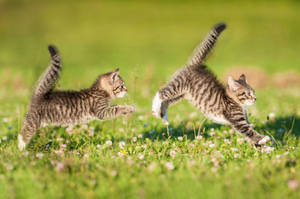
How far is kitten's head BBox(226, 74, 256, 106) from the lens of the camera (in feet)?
21.6

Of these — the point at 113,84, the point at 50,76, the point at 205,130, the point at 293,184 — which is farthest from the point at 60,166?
the point at 205,130

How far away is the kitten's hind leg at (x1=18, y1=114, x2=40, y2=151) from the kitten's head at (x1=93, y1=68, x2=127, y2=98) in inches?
52.4

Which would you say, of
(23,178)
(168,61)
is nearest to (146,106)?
(23,178)

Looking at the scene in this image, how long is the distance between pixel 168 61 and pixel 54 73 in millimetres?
23226

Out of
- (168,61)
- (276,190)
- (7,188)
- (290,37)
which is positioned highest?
(290,37)

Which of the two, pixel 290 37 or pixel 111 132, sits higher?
pixel 290 37

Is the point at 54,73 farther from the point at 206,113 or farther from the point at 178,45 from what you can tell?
the point at 178,45

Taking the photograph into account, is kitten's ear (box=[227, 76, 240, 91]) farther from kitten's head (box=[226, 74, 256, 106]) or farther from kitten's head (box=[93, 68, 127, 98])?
kitten's head (box=[93, 68, 127, 98])

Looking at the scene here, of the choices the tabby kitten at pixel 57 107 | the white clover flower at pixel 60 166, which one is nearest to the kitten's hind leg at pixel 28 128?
the tabby kitten at pixel 57 107

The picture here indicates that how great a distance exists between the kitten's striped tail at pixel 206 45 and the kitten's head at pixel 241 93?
0.76m

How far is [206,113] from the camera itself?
6770 millimetres

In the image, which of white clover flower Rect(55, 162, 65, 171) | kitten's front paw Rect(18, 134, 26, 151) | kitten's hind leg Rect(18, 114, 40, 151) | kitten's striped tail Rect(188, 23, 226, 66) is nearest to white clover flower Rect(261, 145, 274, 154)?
kitten's striped tail Rect(188, 23, 226, 66)

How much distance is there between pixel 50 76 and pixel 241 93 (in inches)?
141

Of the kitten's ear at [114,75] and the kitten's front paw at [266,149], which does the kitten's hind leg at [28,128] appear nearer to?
the kitten's ear at [114,75]
